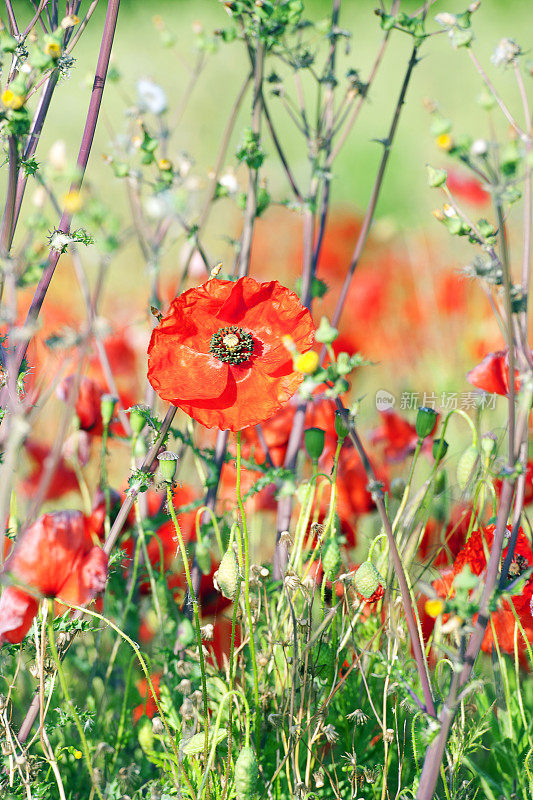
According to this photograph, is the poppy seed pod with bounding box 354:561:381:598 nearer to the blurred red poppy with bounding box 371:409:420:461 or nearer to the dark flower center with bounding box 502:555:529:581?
the dark flower center with bounding box 502:555:529:581

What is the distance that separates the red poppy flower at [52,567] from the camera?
430 millimetres

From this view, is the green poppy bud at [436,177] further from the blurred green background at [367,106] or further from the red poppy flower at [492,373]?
the blurred green background at [367,106]

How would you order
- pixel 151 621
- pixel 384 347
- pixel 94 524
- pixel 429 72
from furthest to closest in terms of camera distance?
pixel 429 72 < pixel 384 347 < pixel 151 621 < pixel 94 524

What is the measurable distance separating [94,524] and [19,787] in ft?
0.69

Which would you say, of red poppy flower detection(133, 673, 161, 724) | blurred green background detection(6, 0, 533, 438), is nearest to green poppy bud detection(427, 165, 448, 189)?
red poppy flower detection(133, 673, 161, 724)

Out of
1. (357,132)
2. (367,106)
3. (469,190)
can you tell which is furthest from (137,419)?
(367,106)

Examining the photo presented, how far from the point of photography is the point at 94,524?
0.66 meters

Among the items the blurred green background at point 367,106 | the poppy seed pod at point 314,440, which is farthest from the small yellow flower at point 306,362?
the blurred green background at point 367,106

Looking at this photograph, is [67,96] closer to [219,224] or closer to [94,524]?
[219,224]

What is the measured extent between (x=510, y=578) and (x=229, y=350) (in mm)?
259

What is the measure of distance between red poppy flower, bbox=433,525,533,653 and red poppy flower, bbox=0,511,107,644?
9.8 inches

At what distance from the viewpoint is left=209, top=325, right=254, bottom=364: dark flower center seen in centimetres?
55

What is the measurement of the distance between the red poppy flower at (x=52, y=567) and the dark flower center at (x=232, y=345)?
15 cm

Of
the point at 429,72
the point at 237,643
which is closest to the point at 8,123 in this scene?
the point at 237,643
